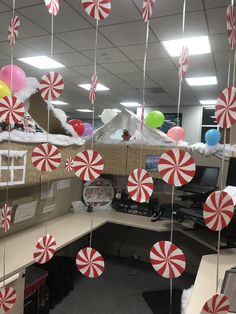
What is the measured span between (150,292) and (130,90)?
190 inches

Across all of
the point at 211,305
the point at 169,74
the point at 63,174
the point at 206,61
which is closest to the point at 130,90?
the point at 169,74

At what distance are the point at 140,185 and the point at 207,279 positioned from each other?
1.07 meters

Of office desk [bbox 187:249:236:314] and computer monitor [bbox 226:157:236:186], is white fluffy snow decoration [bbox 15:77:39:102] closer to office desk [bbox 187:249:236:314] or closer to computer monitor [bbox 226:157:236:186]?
→ office desk [bbox 187:249:236:314]

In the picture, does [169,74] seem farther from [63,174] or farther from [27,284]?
[27,284]

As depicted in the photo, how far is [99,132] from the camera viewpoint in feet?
9.34

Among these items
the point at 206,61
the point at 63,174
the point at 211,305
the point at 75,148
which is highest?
the point at 206,61

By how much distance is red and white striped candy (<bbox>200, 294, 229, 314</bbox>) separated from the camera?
574 mm

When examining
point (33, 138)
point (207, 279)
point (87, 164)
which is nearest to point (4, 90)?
point (33, 138)

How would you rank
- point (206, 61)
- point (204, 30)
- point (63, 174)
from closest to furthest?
point (63, 174) < point (204, 30) < point (206, 61)

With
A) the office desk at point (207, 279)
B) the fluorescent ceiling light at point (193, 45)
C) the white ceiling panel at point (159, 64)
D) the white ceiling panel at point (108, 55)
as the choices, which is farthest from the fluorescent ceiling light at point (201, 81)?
the office desk at point (207, 279)

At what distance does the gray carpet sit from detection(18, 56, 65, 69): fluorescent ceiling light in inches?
130

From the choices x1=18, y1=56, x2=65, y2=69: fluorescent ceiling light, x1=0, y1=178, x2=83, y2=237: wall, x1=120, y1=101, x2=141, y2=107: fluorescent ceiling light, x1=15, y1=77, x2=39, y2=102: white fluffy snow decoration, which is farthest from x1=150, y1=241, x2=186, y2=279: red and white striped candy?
x1=120, y1=101, x2=141, y2=107: fluorescent ceiling light

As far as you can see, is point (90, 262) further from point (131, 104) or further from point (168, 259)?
point (131, 104)

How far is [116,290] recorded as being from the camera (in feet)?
8.27
